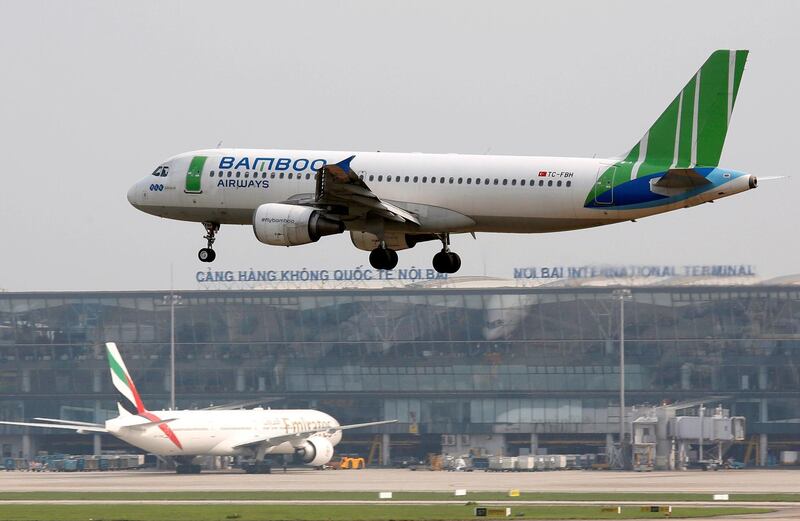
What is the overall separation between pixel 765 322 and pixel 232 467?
206 feet

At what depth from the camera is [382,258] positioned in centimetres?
6656

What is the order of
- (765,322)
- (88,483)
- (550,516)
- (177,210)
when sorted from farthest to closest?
(765,322)
(88,483)
(550,516)
(177,210)

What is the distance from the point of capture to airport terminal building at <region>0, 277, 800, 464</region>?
16550cm

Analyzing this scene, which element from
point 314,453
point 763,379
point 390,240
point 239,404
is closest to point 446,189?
point 390,240

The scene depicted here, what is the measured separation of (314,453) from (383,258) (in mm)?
80743

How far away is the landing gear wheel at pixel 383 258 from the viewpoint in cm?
6656

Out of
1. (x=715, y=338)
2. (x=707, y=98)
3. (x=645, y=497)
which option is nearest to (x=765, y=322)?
(x=715, y=338)

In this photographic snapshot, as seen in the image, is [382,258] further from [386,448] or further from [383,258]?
[386,448]

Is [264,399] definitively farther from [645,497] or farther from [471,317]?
[645,497]

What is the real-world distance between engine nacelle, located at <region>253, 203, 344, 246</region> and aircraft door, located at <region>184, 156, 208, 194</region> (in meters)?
5.17

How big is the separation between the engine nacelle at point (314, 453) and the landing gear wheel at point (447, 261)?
261 ft

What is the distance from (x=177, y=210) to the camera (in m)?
68.9

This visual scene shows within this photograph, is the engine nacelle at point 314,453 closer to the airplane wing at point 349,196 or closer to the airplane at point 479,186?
the airplane at point 479,186

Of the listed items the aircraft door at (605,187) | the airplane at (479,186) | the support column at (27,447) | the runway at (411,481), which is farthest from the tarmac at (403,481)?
the aircraft door at (605,187)
